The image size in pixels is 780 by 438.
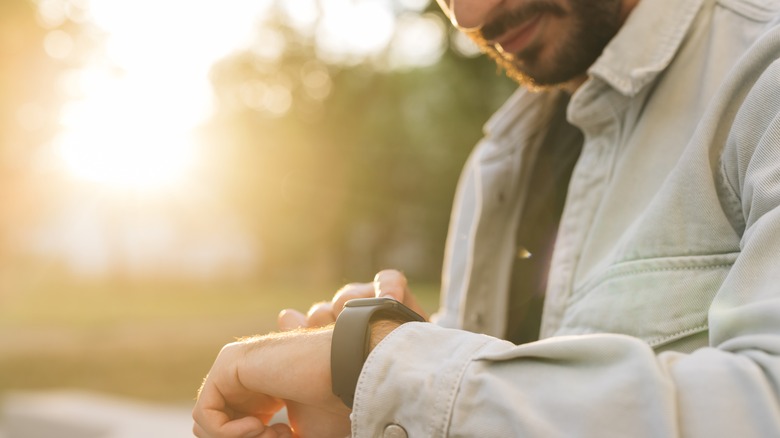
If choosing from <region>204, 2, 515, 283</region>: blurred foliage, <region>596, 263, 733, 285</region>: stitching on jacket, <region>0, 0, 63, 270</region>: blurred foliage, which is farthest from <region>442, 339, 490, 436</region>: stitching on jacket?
<region>204, 2, 515, 283</region>: blurred foliage

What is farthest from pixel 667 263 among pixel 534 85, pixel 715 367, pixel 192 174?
pixel 192 174

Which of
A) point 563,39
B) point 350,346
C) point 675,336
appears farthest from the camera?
point 563,39

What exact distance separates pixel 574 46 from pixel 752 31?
508mm

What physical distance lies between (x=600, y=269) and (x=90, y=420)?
4.87 m

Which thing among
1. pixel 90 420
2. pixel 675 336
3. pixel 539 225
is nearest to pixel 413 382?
pixel 675 336

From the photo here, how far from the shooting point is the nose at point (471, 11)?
2170 mm

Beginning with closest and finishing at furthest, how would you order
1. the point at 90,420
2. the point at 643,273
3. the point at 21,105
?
the point at 643,273, the point at 90,420, the point at 21,105

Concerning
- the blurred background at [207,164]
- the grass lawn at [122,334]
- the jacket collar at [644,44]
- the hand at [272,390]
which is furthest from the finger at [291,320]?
the blurred background at [207,164]

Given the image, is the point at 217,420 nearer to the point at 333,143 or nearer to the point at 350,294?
the point at 350,294

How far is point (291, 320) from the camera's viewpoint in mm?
1605

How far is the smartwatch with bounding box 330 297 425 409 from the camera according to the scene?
3.84 ft

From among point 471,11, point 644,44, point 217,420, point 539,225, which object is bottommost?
point 539,225

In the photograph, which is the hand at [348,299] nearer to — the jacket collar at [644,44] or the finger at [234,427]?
the finger at [234,427]

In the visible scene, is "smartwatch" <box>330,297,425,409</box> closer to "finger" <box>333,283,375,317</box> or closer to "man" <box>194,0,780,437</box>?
"man" <box>194,0,780,437</box>
